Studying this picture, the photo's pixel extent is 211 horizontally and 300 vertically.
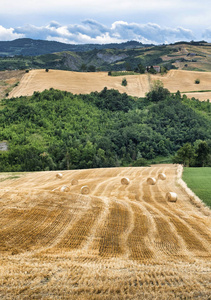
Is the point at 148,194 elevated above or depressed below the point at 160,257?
below

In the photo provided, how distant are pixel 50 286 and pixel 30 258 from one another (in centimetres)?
196

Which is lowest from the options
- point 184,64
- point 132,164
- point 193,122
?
point 132,164

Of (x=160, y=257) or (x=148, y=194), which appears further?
(x=148, y=194)

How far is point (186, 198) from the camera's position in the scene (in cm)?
2088

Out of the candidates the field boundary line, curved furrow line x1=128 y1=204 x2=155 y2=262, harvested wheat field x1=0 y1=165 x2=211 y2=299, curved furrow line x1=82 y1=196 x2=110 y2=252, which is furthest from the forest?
harvested wheat field x1=0 y1=165 x2=211 y2=299

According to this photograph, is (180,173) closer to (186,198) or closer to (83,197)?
(186,198)

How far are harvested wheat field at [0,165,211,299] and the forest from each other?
36002mm

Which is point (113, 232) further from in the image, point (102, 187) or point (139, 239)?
point (102, 187)

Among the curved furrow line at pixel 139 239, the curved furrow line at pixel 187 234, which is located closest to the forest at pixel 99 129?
the curved furrow line at pixel 187 234

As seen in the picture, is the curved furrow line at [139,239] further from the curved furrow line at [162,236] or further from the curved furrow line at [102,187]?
the curved furrow line at [102,187]

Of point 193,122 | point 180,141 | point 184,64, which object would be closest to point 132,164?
point 180,141

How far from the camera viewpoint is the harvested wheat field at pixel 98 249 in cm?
658

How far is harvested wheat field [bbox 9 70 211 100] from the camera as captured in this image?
96250mm

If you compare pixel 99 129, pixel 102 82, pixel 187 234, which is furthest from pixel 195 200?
pixel 102 82
